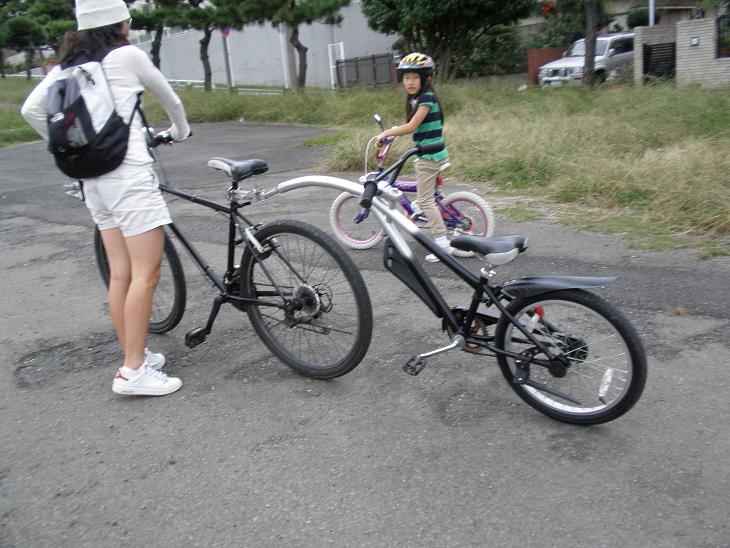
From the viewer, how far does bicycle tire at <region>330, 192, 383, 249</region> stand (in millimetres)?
6176

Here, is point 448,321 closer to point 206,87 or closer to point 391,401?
point 391,401

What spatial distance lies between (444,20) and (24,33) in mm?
24797

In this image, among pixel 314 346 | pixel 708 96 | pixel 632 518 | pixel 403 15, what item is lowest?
pixel 632 518

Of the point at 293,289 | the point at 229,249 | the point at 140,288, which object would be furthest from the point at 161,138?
the point at 293,289

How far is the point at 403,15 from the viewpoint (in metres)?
22.2

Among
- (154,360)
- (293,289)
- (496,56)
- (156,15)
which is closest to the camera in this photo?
(293,289)

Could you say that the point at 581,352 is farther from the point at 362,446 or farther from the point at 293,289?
the point at 293,289

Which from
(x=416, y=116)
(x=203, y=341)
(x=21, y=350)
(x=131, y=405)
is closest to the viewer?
(x=131, y=405)

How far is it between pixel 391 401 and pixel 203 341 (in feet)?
4.08

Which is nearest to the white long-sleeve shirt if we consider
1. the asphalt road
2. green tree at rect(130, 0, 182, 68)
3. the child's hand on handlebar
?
the asphalt road

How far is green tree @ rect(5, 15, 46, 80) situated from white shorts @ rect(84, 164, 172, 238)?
37.6m

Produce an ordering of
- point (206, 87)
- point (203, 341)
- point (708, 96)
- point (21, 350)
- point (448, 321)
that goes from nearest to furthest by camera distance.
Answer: point (448, 321), point (203, 341), point (21, 350), point (708, 96), point (206, 87)

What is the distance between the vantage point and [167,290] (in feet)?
14.2

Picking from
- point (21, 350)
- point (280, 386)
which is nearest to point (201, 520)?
point (280, 386)
